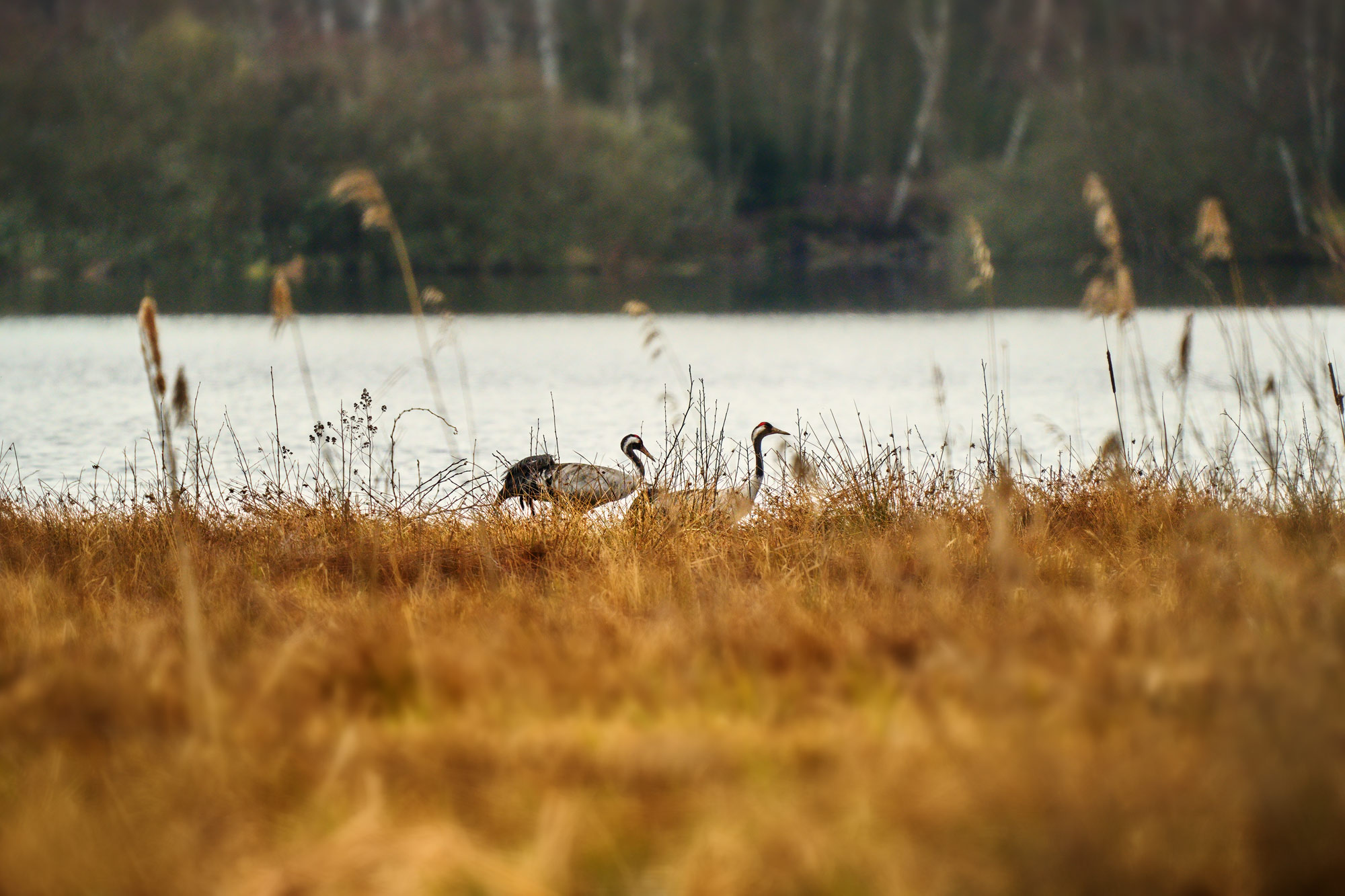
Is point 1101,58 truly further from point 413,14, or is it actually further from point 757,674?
point 757,674

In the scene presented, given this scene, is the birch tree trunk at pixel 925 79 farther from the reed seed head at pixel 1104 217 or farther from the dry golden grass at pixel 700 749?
the dry golden grass at pixel 700 749

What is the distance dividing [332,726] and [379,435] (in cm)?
1065

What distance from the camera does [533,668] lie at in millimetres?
3375

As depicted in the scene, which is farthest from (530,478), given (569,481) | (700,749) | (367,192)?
(700,749)

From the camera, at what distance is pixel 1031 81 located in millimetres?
51531

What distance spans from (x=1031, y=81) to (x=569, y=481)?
47.3 metres

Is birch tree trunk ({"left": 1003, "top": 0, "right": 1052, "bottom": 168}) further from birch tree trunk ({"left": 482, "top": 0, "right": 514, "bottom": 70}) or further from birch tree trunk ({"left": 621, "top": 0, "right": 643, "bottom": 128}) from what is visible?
birch tree trunk ({"left": 482, "top": 0, "right": 514, "bottom": 70})

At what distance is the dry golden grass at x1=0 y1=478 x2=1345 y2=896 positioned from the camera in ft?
7.95

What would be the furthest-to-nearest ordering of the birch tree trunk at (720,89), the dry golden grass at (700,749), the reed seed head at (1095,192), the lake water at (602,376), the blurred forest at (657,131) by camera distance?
the birch tree trunk at (720,89) → the blurred forest at (657,131) → the lake water at (602,376) → the reed seed head at (1095,192) → the dry golden grass at (700,749)

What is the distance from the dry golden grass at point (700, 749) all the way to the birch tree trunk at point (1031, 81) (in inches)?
1846

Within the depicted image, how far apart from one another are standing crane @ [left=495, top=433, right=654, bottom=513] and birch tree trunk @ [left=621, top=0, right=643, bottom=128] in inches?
1697

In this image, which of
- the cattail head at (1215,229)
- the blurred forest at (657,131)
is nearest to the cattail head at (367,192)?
the cattail head at (1215,229)

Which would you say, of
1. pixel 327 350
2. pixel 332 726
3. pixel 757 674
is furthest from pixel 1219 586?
pixel 327 350

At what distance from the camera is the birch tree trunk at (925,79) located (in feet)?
171
